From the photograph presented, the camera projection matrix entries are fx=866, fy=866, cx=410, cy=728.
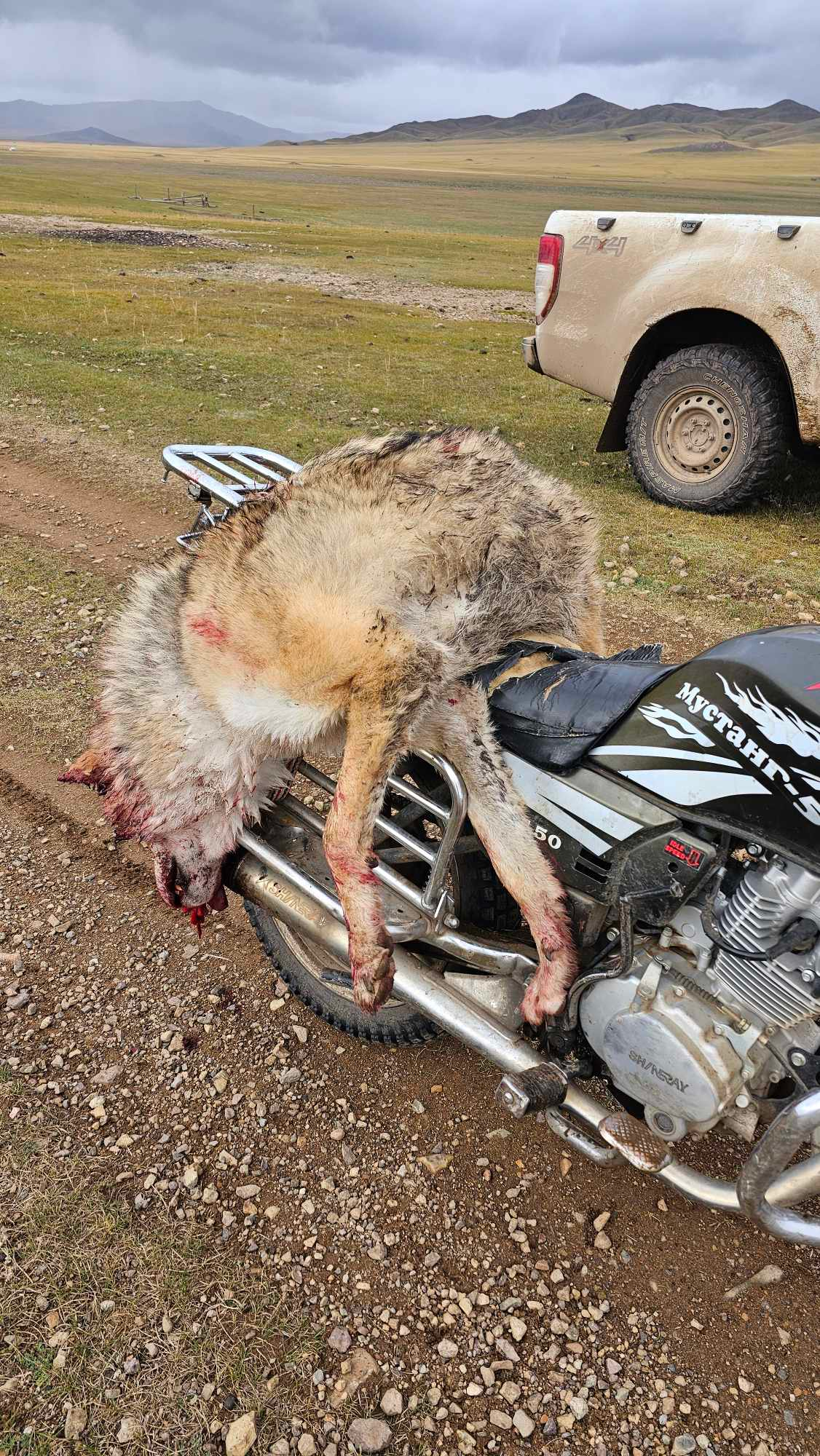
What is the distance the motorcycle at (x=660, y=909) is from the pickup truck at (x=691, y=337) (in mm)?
4444

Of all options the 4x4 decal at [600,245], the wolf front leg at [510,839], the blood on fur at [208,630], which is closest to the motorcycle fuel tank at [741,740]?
the wolf front leg at [510,839]

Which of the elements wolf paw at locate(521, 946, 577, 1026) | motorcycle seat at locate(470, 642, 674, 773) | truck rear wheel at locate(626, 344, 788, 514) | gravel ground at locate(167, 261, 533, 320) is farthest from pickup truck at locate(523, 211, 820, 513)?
gravel ground at locate(167, 261, 533, 320)

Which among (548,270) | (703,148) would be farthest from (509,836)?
(703,148)

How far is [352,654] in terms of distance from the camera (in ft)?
7.18

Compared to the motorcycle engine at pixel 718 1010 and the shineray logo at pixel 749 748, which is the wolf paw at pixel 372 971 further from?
the shineray logo at pixel 749 748

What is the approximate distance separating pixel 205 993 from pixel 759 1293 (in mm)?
1919

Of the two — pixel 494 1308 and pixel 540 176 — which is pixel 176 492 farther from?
pixel 540 176

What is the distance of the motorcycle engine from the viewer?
1804 mm

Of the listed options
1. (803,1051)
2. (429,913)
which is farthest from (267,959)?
(803,1051)

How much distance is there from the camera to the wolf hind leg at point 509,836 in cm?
222

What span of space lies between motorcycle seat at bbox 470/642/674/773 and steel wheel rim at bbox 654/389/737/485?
4.80 metres

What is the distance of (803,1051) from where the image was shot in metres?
1.90

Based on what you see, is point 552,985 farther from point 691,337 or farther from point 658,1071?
point 691,337

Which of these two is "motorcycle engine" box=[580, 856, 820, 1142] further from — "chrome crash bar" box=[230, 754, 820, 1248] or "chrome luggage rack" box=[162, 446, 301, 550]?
"chrome luggage rack" box=[162, 446, 301, 550]
